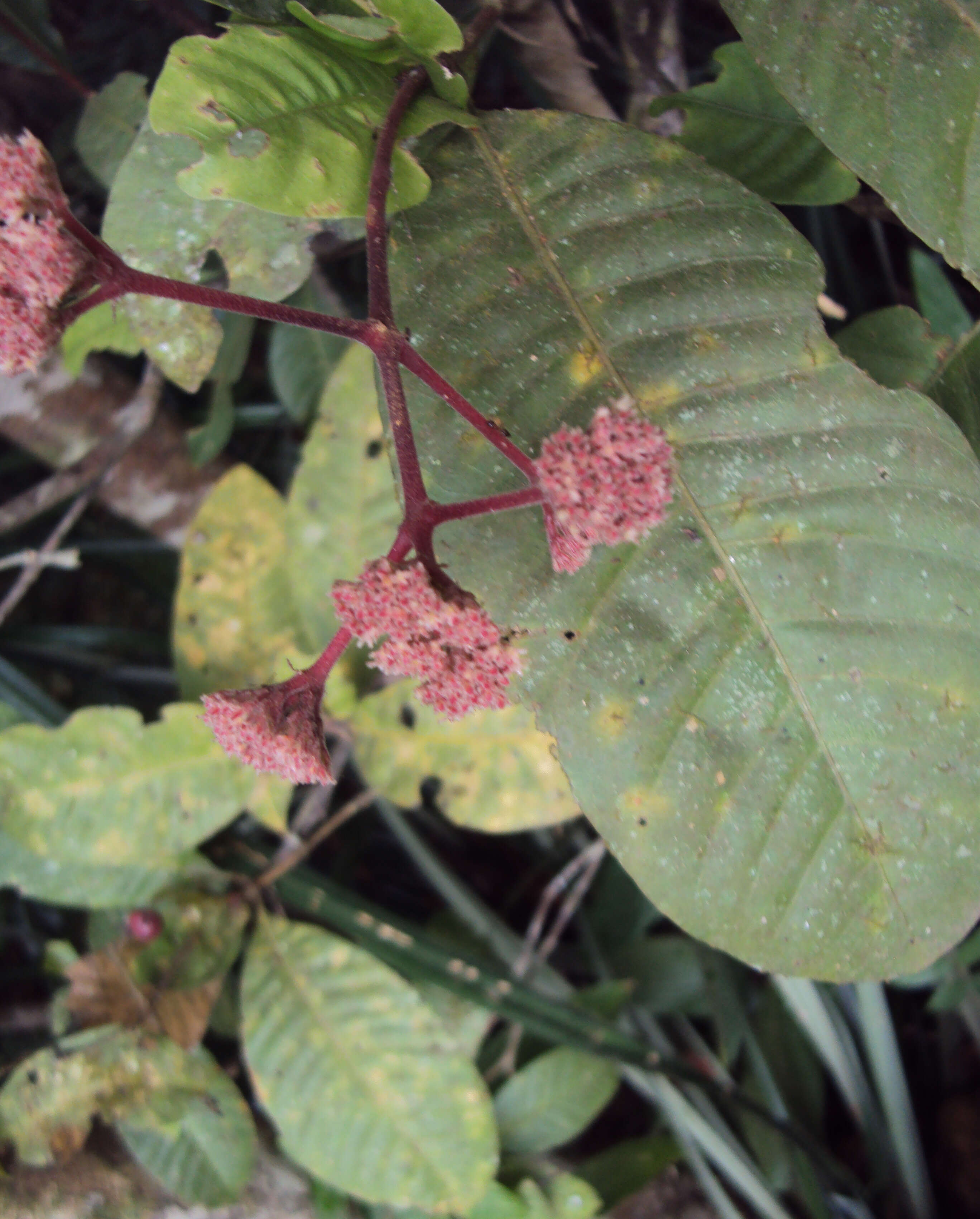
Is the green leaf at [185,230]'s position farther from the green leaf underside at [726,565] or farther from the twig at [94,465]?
the twig at [94,465]

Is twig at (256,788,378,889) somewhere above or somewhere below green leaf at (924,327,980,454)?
below

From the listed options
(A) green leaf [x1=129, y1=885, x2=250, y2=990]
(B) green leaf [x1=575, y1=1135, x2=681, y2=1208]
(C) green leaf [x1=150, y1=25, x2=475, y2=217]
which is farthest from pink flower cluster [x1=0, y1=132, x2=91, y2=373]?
(B) green leaf [x1=575, y1=1135, x2=681, y2=1208]

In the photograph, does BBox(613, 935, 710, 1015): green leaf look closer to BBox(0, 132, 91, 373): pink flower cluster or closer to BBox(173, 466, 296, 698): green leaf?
BBox(173, 466, 296, 698): green leaf

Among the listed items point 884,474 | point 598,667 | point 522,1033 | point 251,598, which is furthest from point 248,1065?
point 884,474

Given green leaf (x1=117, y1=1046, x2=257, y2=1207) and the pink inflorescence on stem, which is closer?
the pink inflorescence on stem

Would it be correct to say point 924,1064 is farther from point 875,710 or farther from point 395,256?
point 395,256

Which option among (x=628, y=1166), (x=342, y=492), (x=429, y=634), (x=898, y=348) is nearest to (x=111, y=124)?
(x=342, y=492)

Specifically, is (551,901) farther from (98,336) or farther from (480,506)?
(98,336)

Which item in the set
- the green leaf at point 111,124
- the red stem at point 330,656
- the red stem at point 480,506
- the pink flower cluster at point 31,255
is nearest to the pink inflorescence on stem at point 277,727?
the red stem at point 330,656
